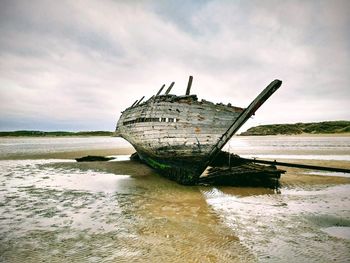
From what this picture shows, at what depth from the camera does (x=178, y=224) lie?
18.0 feet

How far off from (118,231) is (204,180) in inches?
214

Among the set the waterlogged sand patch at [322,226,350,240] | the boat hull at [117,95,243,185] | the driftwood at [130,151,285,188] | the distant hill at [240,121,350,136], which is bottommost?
the waterlogged sand patch at [322,226,350,240]

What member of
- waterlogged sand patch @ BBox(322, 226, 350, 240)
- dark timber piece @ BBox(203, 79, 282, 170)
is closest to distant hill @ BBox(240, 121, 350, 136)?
dark timber piece @ BBox(203, 79, 282, 170)

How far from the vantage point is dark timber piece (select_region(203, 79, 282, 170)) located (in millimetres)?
8141

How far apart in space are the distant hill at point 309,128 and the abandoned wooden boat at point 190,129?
6284cm

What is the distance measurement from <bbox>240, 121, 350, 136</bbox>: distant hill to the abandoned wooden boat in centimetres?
6284

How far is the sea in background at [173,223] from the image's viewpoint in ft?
13.4

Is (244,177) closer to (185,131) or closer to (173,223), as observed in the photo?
(185,131)

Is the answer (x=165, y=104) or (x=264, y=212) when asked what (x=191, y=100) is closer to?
(x=165, y=104)

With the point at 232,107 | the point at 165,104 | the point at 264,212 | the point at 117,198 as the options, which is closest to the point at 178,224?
the point at 264,212

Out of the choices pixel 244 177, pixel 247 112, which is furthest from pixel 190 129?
pixel 244 177

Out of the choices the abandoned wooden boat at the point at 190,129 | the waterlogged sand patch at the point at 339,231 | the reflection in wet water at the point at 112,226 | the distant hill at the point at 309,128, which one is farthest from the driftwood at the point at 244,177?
the distant hill at the point at 309,128

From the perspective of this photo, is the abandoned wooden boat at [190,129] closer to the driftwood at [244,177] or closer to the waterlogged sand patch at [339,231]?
the driftwood at [244,177]

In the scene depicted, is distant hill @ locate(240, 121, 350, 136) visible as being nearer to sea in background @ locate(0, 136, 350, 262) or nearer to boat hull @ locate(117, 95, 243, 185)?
boat hull @ locate(117, 95, 243, 185)
